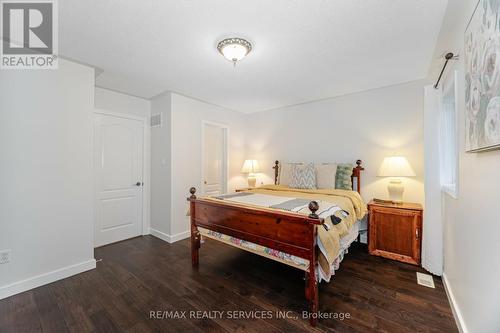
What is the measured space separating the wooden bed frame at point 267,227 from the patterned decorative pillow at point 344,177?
5.68ft

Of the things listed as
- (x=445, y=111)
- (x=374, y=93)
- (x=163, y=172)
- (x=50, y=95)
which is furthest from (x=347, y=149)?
(x=50, y=95)

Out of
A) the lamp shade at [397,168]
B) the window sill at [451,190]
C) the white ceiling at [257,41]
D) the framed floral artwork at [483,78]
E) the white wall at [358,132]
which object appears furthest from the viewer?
the white wall at [358,132]

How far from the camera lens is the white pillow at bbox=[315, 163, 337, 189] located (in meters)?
3.26

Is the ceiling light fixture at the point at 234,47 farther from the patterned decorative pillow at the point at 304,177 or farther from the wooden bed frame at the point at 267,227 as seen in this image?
the patterned decorative pillow at the point at 304,177

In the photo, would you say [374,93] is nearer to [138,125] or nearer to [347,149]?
[347,149]

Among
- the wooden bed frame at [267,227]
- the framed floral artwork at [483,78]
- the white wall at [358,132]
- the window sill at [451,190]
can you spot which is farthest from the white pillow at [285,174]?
the framed floral artwork at [483,78]

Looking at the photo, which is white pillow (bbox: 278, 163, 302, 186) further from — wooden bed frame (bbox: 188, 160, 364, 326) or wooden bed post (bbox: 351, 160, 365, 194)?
wooden bed frame (bbox: 188, 160, 364, 326)

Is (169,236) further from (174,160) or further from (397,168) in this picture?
(397,168)

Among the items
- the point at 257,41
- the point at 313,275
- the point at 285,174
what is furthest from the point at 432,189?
the point at 257,41

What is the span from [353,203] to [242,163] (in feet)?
8.59

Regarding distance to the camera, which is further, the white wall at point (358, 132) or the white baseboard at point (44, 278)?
the white wall at point (358, 132)

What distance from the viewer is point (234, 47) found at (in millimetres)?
1959

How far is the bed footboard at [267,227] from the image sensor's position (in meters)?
1.66

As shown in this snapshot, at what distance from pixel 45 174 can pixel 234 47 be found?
2.32 m
